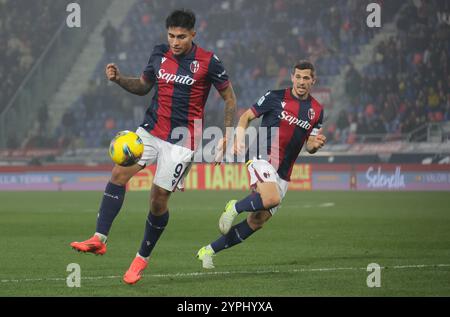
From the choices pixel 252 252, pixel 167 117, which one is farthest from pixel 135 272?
pixel 252 252

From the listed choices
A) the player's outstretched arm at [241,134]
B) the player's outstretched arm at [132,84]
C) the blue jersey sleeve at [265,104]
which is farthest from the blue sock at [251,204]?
the player's outstretched arm at [132,84]

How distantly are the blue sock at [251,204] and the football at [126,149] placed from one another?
1403 millimetres

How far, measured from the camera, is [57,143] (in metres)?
31.9

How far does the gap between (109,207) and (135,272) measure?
715 millimetres

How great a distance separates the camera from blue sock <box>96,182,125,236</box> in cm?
876

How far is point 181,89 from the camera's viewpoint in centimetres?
912

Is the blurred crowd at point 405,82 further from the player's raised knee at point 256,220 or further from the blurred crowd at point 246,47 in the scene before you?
the player's raised knee at point 256,220

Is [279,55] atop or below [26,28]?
below

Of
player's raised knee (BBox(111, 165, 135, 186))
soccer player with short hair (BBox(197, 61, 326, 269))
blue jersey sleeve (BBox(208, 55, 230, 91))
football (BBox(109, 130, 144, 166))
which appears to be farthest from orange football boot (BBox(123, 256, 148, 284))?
blue jersey sleeve (BBox(208, 55, 230, 91))

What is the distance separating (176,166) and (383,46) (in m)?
23.4

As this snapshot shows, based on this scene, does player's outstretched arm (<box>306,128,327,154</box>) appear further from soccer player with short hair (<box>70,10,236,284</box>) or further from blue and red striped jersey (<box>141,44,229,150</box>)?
blue and red striped jersey (<box>141,44,229,150</box>)

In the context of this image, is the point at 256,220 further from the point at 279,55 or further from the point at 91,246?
the point at 279,55

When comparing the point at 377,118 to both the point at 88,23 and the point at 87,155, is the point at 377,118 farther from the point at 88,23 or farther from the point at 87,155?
the point at 88,23
